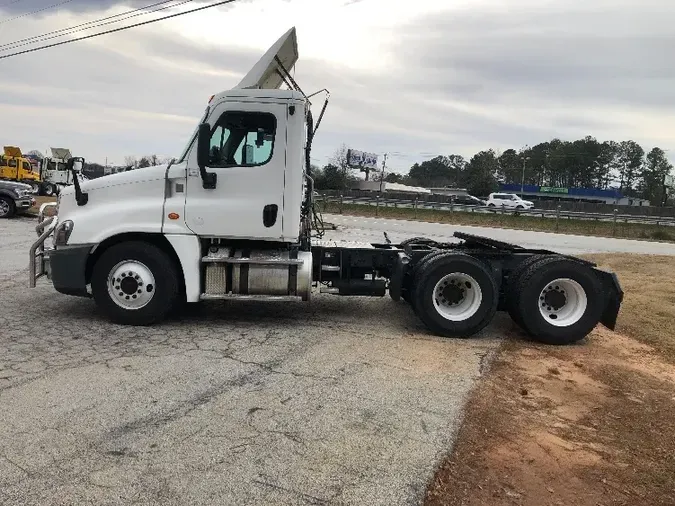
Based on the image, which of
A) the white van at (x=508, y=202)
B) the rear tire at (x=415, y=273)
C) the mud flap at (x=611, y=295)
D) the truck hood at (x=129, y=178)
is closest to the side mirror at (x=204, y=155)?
the truck hood at (x=129, y=178)

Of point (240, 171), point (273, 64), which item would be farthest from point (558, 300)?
point (273, 64)

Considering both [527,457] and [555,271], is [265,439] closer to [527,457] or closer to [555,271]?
[527,457]

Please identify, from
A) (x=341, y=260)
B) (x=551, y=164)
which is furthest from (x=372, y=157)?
(x=341, y=260)

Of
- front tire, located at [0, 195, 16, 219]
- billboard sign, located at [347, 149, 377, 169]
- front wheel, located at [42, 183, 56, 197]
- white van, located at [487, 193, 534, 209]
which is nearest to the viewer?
front tire, located at [0, 195, 16, 219]

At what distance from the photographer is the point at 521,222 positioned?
37.3 meters

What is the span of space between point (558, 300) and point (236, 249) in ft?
13.6

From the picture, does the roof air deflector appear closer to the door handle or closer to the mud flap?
the door handle

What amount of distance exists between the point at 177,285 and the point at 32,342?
66.4 inches

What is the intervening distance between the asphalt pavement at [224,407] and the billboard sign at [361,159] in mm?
78278

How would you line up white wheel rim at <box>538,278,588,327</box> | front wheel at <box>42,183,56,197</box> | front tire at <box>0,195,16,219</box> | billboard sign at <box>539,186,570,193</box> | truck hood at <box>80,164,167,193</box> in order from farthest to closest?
billboard sign at <box>539,186,570,193</box>, front wheel at <box>42,183,56,197</box>, front tire at <box>0,195,16,219</box>, white wheel rim at <box>538,278,588,327</box>, truck hood at <box>80,164,167,193</box>

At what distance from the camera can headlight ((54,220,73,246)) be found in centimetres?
729

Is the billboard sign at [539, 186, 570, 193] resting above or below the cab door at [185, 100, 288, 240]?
above

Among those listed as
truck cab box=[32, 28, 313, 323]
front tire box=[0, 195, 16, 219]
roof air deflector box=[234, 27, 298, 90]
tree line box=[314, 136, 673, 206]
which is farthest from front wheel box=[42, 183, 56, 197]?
tree line box=[314, 136, 673, 206]

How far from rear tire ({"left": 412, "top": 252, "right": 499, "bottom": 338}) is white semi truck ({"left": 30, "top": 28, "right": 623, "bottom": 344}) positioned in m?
0.01
